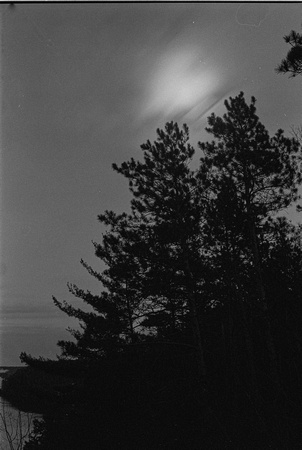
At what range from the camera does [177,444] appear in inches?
426

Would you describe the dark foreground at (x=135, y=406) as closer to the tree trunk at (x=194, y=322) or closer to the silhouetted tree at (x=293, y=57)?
the tree trunk at (x=194, y=322)

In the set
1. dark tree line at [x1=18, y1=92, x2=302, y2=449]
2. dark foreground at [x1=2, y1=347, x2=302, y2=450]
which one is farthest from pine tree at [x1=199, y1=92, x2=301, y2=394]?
dark foreground at [x1=2, y1=347, x2=302, y2=450]

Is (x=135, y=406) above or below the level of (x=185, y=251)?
below

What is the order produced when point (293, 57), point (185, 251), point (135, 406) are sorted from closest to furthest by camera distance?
point (293, 57) → point (185, 251) → point (135, 406)

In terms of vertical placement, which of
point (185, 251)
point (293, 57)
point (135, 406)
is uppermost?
point (293, 57)

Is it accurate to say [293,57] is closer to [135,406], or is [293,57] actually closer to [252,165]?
[252,165]

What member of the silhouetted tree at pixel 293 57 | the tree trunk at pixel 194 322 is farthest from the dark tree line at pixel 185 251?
the silhouetted tree at pixel 293 57

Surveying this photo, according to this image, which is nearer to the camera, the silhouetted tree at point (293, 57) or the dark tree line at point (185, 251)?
the silhouetted tree at point (293, 57)

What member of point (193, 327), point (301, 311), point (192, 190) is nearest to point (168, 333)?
point (193, 327)

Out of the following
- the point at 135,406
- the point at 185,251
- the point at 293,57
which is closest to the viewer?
the point at 293,57

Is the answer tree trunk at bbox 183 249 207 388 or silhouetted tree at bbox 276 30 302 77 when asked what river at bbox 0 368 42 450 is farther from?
silhouetted tree at bbox 276 30 302 77

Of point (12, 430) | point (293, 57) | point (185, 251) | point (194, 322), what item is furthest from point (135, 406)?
point (293, 57)

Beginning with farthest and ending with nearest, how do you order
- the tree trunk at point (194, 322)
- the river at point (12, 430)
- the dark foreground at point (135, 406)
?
the tree trunk at point (194, 322), the dark foreground at point (135, 406), the river at point (12, 430)

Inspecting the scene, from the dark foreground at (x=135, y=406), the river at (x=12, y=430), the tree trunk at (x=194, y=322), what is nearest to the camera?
the river at (x=12, y=430)
